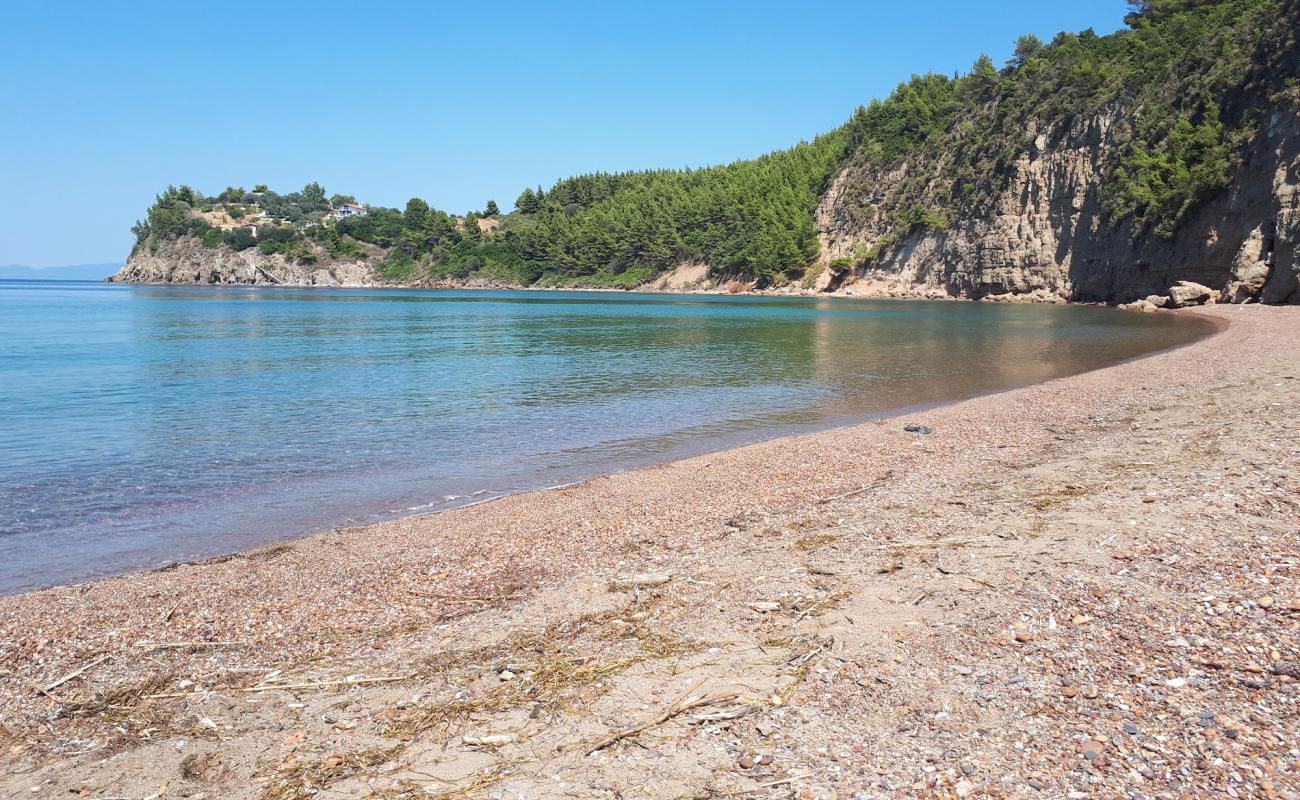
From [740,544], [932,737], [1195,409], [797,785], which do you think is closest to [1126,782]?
A: [932,737]

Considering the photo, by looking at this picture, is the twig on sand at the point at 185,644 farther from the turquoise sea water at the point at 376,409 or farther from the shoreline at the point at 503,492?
the turquoise sea water at the point at 376,409

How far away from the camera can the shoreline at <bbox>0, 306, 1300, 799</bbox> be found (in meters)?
4.12

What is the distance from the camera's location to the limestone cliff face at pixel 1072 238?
47156 millimetres

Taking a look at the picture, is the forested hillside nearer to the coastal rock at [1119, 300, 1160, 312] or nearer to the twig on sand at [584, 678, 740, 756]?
the coastal rock at [1119, 300, 1160, 312]

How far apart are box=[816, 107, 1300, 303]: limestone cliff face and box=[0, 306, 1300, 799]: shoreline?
4913cm

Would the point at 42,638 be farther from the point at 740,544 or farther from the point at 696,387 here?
the point at 696,387

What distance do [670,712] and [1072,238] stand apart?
3376 inches

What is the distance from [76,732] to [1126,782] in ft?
20.4

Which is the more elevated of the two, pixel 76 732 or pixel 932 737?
pixel 932 737

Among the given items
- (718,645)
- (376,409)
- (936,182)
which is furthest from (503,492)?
(936,182)

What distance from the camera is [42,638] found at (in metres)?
6.66

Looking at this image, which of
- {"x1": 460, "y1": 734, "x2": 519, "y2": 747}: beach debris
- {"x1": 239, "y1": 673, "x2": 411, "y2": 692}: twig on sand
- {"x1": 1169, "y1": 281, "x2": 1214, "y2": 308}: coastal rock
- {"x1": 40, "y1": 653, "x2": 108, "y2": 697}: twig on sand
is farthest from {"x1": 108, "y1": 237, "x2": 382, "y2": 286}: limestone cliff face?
{"x1": 460, "y1": 734, "x2": 519, "y2": 747}: beach debris

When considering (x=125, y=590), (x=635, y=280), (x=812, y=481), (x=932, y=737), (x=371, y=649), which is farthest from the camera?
(x=635, y=280)

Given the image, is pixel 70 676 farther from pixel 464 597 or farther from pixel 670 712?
pixel 670 712
